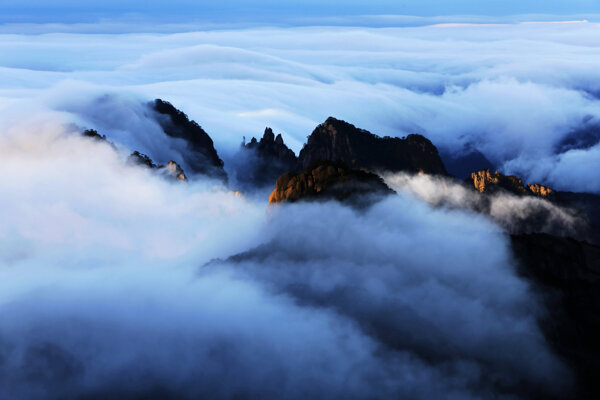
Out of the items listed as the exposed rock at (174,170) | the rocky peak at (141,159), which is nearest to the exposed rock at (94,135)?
the rocky peak at (141,159)

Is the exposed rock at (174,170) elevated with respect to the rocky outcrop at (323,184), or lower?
elevated

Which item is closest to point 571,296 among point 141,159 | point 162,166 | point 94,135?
point 162,166

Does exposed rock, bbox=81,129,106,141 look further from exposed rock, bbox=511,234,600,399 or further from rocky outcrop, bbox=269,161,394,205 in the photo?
exposed rock, bbox=511,234,600,399

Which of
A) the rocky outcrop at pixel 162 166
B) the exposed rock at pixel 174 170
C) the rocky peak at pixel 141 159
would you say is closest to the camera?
the exposed rock at pixel 174 170

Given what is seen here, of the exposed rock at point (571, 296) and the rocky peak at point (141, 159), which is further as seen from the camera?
the rocky peak at point (141, 159)

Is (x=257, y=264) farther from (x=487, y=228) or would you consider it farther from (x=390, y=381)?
(x=487, y=228)

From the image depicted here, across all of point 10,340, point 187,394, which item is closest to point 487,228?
point 187,394

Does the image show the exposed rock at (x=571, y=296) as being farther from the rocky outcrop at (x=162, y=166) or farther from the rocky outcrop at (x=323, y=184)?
the rocky outcrop at (x=162, y=166)

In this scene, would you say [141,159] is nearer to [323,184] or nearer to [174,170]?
[174,170]
